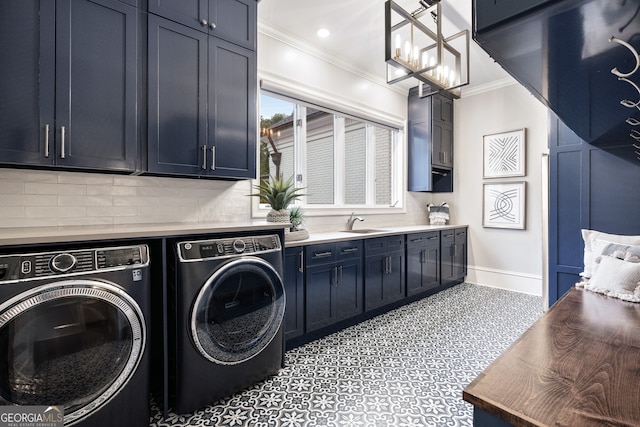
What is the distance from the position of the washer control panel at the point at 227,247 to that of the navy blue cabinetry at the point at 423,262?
219 cm

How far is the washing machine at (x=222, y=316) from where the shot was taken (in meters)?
1.82

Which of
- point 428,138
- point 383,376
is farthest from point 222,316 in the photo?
point 428,138

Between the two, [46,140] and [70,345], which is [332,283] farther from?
[46,140]

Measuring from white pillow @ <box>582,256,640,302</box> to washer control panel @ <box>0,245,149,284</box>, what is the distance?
2.65 m

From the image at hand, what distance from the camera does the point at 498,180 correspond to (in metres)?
4.67

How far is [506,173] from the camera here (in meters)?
4.57

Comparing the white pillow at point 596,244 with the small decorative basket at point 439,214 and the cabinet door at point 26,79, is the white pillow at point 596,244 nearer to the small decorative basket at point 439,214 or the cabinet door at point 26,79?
the small decorative basket at point 439,214

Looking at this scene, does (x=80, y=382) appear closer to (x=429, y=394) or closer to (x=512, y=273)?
(x=429, y=394)

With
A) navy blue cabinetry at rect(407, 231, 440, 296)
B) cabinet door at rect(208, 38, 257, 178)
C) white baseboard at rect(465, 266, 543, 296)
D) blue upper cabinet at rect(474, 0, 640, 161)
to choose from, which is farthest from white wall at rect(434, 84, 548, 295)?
cabinet door at rect(208, 38, 257, 178)

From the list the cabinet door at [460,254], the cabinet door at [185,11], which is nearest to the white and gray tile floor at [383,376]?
the cabinet door at [460,254]

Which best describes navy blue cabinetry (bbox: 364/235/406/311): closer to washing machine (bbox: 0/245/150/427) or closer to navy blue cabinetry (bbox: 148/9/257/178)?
navy blue cabinetry (bbox: 148/9/257/178)

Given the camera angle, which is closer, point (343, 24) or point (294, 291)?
point (294, 291)

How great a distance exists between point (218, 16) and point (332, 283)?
235 cm

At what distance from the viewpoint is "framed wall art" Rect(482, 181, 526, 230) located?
14.6 ft
